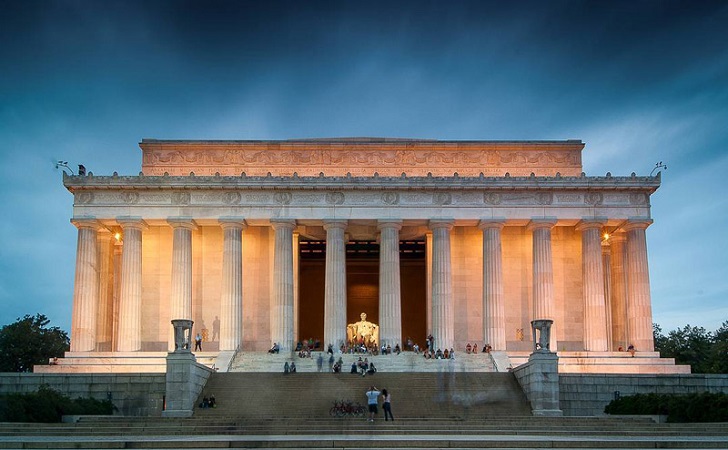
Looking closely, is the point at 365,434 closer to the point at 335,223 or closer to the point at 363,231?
the point at 335,223

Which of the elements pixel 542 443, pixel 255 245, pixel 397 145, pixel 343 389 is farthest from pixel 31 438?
pixel 397 145

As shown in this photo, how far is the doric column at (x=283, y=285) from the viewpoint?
6244 centimetres

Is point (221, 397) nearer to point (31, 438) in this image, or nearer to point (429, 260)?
point (31, 438)

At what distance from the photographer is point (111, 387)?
48.4 m

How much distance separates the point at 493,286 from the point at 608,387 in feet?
51.3

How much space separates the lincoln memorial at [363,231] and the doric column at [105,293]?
11 cm

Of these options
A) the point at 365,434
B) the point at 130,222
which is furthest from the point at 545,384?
the point at 130,222

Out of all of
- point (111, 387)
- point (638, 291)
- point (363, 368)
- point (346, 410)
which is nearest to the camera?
point (346, 410)

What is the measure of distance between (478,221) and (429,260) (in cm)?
519

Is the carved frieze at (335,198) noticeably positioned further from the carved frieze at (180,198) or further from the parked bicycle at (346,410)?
the parked bicycle at (346,410)

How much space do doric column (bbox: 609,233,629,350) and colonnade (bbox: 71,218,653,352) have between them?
947 millimetres

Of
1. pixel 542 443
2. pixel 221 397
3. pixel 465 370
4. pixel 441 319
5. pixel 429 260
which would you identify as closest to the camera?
pixel 542 443

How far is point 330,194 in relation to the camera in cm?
6372

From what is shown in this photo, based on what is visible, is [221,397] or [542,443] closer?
[542,443]
